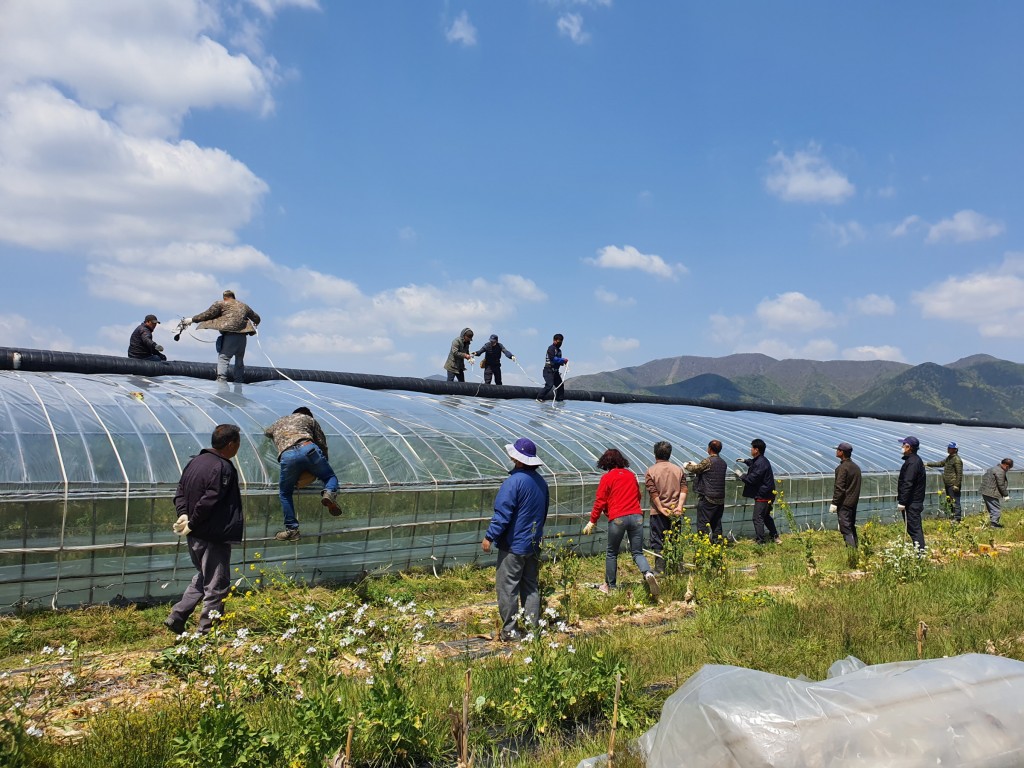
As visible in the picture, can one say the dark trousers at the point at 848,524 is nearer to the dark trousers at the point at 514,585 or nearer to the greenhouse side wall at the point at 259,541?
the greenhouse side wall at the point at 259,541

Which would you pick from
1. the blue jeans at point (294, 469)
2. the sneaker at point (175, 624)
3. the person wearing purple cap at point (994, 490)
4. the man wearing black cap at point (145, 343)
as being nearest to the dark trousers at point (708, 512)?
the blue jeans at point (294, 469)

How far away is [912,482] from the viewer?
10531 millimetres

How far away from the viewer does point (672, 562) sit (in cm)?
877

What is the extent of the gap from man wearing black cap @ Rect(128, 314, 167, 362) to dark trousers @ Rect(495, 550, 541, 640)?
32.8 ft

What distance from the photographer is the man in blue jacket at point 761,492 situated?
13.3 m

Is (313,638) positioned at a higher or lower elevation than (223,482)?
lower

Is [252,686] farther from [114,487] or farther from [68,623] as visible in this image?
[114,487]

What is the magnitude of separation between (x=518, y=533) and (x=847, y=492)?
6.67 m

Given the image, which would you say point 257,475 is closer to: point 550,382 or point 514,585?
point 514,585

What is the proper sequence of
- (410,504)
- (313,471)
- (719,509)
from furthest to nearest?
1. (719,509)
2. (410,504)
3. (313,471)

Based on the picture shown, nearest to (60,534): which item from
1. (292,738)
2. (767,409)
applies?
(292,738)

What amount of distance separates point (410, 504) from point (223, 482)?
3.80 meters

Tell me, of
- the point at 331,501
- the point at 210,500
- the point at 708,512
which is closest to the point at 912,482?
the point at 708,512

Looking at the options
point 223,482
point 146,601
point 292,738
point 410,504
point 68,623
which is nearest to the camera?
point 292,738
